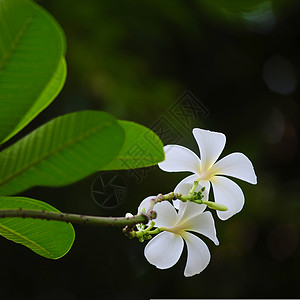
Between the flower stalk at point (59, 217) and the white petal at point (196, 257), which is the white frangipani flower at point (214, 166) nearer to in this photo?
the white petal at point (196, 257)

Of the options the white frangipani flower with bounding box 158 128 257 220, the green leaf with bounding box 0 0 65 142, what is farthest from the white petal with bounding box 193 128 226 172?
the green leaf with bounding box 0 0 65 142

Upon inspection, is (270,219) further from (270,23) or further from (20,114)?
(20,114)

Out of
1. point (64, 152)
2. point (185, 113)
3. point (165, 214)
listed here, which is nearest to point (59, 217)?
point (64, 152)

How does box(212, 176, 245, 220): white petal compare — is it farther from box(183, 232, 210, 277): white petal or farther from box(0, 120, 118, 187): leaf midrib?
box(0, 120, 118, 187): leaf midrib

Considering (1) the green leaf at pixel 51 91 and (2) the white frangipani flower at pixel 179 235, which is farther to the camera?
(2) the white frangipani flower at pixel 179 235

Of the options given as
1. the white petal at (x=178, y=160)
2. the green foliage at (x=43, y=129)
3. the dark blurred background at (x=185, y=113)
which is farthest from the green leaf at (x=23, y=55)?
the dark blurred background at (x=185, y=113)

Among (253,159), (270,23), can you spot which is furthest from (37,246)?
(270,23)
